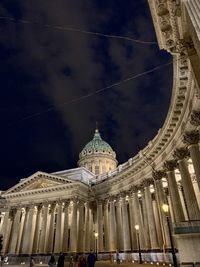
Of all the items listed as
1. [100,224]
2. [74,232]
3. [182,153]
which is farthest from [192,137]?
[74,232]

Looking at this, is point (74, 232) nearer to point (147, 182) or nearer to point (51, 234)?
point (51, 234)

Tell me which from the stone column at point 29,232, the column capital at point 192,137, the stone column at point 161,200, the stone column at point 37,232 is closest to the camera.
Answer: the column capital at point 192,137

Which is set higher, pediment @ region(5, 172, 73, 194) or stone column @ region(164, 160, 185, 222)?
pediment @ region(5, 172, 73, 194)

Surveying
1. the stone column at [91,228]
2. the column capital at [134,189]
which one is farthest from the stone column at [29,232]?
the column capital at [134,189]

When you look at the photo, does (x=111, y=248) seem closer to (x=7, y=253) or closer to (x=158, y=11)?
(x=7, y=253)

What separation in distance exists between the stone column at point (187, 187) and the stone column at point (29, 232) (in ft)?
100

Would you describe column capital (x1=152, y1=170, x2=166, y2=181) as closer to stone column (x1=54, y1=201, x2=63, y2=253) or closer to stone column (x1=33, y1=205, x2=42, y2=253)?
stone column (x1=54, y1=201, x2=63, y2=253)

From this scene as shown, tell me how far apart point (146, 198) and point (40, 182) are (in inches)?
884

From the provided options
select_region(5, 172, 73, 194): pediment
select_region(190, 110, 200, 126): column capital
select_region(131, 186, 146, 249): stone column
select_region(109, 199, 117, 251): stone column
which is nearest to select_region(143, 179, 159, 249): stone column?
select_region(131, 186, 146, 249): stone column

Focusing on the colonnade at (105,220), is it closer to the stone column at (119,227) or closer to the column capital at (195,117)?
the stone column at (119,227)

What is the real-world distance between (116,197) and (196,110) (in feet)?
75.7

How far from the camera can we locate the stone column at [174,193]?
20703 mm

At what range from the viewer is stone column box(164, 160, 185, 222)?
20703mm

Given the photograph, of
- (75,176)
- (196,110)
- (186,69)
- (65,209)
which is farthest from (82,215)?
(186,69)
